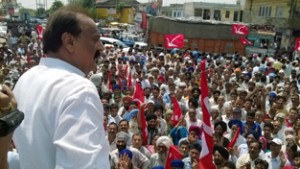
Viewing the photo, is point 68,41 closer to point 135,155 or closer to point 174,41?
point 135,155

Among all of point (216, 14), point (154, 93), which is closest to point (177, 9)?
point (216, 14)

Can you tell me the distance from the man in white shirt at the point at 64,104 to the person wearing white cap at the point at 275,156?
174 inches

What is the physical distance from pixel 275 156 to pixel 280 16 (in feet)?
105

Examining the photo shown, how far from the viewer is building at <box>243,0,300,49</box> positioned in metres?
32.1

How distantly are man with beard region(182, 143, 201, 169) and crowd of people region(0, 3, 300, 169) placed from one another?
13 mm

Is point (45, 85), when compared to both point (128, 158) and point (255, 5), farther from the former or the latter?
point (255, 5)

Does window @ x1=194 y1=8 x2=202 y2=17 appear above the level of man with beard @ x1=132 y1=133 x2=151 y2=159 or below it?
above

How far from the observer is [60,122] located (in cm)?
115

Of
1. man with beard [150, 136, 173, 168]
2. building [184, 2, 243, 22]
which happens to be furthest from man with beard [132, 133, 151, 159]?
building [184, 2, 243, 22]

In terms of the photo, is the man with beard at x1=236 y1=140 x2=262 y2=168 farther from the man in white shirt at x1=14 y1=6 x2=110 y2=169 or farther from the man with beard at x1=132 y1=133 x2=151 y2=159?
the man in white shirt at x1=14 y1=6 x2=110 y2=169

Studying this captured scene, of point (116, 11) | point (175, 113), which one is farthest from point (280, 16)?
point (116, 11)

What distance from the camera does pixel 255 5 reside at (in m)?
40.3

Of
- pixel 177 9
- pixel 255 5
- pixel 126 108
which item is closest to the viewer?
pixel 126 108

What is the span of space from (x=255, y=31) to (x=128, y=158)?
2807 cm
